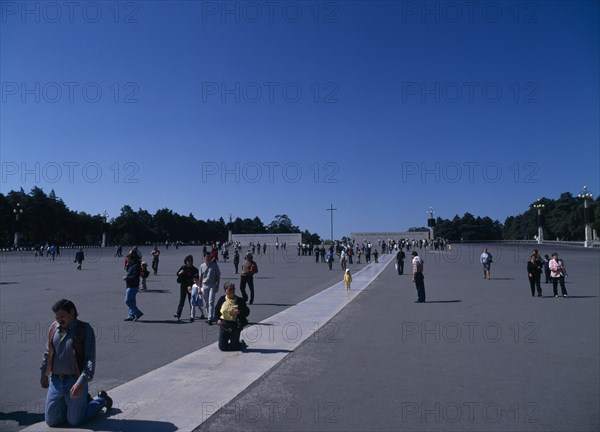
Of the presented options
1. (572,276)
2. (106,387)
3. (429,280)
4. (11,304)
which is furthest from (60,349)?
(572,276)

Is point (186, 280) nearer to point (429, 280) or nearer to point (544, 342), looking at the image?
point (544, 342)

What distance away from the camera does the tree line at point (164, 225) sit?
9269 cm

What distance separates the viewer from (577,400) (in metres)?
5.66

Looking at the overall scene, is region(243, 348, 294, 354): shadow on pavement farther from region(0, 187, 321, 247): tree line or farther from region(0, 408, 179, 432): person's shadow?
region(0, 187, 321, 247): tree line

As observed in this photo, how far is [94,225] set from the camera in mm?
115438

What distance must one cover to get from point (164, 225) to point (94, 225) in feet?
88.2

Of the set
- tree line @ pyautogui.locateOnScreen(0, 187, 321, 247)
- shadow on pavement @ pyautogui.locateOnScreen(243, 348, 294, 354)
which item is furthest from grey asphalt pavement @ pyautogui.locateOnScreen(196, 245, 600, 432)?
tree line @ pyautogui.locateOnScreen(0, 187, 321, 247)

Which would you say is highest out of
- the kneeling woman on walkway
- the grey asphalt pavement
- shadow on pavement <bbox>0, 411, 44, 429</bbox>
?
the kneeling woman on walkway

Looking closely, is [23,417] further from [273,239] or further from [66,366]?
[273,239]

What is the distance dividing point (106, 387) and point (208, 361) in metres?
1.70

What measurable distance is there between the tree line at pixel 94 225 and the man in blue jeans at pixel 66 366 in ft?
275

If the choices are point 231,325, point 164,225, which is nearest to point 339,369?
point 231,325

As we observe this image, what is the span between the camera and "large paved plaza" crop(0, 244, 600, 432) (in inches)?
204

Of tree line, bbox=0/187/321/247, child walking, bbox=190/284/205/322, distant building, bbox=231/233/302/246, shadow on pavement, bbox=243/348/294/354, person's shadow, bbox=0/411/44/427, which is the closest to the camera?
person's shadow, bbox=0/411/44/427
